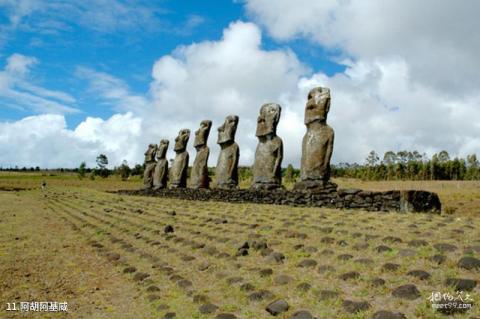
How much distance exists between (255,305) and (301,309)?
72 cm

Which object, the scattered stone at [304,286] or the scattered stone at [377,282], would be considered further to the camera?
the scattered stone at [304,286]

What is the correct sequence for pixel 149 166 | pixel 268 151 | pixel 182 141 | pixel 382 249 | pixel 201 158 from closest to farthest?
pixel 382 249, pixel 268 151, pixel 201 158, pixel 182 141, pixel 149 166

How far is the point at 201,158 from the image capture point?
22.9m

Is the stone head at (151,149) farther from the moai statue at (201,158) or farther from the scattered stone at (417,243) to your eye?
the scattered stone at (417,243)

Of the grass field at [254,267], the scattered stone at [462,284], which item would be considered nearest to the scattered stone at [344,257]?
the grass field at [254,267]

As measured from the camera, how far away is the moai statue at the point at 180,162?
2498 centimetres

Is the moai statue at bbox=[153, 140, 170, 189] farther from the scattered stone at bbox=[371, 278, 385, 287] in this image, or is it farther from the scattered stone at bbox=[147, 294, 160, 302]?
the scattered stone at bbox=[371, 278, 385, 287]

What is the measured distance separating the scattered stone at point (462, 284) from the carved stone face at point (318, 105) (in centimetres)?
1032

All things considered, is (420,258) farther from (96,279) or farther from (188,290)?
(96,279)

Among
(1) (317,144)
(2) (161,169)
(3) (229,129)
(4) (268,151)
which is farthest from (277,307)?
(2) (161,169)

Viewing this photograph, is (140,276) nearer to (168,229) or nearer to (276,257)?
(276,257)

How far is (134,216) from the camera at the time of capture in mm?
15242

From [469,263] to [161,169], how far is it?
78.9ft

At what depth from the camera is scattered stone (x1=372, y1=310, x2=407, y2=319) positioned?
4.47 meters
